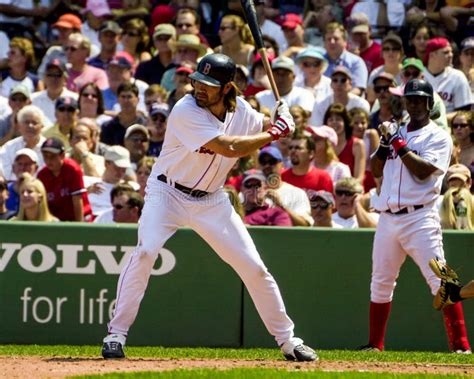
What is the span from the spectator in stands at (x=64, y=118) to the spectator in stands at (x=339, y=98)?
2627mm

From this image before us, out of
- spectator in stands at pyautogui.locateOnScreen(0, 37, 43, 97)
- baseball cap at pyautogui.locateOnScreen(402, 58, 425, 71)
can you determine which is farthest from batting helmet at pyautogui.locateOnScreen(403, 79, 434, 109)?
spectator in stands at pyautogui.locateOnScreen(0, 37, 43, 97)

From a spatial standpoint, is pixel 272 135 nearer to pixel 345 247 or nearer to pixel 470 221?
pixel 345 247

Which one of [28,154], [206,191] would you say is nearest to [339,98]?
[28,154]

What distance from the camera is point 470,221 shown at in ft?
36.8

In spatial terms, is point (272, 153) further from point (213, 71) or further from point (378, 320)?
point (213, 71)

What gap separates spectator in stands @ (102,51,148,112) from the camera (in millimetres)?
15016

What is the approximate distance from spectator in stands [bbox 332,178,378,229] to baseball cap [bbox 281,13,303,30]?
4092 millimetres

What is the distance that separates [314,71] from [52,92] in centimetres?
305

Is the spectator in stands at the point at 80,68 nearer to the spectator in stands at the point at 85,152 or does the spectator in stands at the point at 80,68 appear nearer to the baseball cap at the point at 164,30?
the baseball cap at the point at 164,30

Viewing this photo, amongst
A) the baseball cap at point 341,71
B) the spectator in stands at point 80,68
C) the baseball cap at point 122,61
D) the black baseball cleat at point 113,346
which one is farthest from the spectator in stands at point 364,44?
the black baseball cleat at point 113,346

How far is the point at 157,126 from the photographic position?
1359 cm

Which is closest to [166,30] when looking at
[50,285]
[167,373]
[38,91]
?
[38,91]

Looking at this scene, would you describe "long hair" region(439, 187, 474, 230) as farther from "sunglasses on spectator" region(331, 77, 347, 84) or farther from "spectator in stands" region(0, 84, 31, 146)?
"spectator in stands" region(0, 84, 31, 146)

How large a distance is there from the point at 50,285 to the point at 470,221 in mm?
3736
